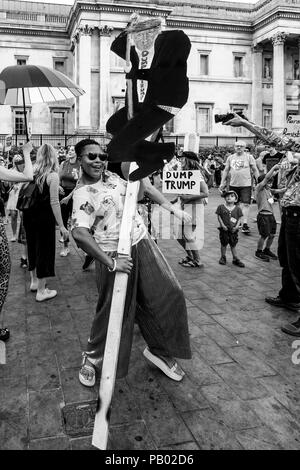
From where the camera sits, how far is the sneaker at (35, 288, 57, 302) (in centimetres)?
503

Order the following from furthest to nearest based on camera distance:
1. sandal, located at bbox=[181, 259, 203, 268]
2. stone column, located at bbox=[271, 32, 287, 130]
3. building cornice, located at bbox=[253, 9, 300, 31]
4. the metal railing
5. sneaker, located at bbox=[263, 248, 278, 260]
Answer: stone column, located at bbox=[271, 32, 287, 130] → building cornice, located at bbox=[253, 9, 300, 31] → the metal railing → sneaker, located at bbox=[263, 248, 278, 260] → sandal, located at bbox=[181, 259, 203, 268]

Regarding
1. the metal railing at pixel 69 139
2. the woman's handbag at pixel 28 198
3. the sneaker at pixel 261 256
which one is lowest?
the sneaker at pixel 261 256

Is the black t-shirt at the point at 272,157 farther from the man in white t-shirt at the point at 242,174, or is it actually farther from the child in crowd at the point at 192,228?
the child in crowd at the point at 192,228

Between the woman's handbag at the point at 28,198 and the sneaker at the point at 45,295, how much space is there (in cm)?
108

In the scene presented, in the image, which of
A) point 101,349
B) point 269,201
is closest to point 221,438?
point 101,349

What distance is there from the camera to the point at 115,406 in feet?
9.34

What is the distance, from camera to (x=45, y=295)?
5062 millimetres

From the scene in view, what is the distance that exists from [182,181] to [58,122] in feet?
110

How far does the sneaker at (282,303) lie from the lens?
4.71 m

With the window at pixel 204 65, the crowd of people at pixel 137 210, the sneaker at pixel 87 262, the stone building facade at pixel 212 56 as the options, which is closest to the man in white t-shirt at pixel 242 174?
the sneaker at pixel 87 262

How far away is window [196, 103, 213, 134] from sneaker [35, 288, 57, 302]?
108 feet

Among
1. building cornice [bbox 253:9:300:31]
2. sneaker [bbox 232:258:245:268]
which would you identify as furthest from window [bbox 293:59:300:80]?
sneaker [bbox 232:258:245:268]

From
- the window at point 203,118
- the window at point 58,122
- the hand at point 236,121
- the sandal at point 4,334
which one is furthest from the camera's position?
the window at point 58,122

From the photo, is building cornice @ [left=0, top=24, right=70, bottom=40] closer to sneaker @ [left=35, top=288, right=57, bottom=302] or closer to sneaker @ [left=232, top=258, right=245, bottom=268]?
sneaker @ [left=232, top=258, right=245, bottom=268]
